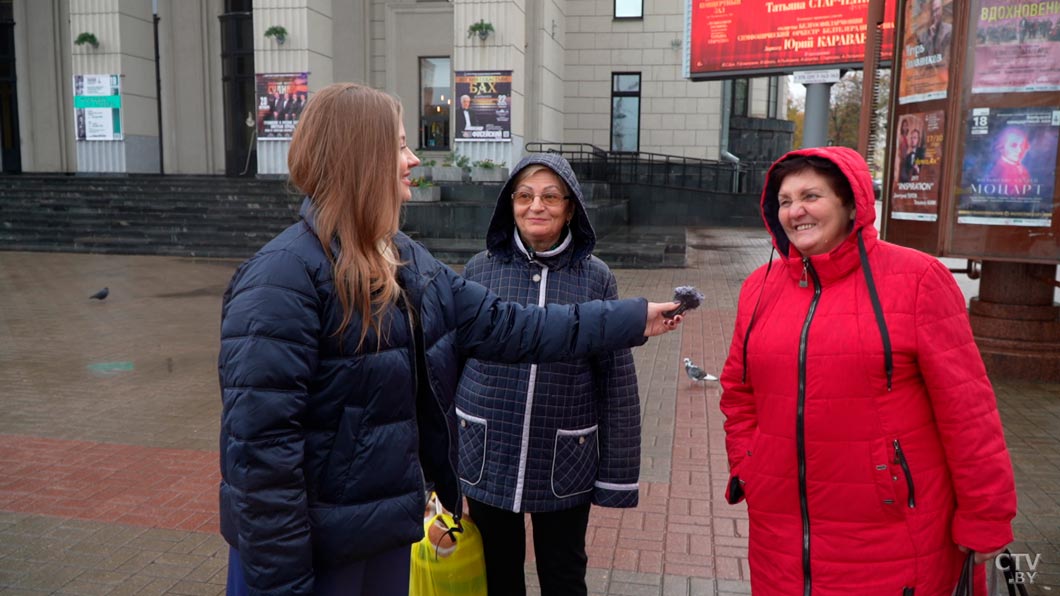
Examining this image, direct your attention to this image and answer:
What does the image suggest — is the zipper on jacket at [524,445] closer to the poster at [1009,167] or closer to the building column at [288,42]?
the poster at [1009,167]

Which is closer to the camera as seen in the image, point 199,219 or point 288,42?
point 199,219

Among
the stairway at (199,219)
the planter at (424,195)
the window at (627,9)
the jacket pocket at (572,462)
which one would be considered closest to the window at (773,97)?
the window at (627,9)

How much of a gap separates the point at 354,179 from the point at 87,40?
23149 mm

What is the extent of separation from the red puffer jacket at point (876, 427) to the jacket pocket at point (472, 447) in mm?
992

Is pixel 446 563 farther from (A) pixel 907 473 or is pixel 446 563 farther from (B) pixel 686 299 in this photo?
(A) pixel 907 473

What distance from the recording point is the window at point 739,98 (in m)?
32.8

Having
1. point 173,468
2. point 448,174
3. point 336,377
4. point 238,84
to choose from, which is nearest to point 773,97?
point 448,174

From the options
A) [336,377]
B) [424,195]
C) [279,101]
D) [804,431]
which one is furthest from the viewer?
Result: [279,101]

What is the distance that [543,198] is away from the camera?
293cm

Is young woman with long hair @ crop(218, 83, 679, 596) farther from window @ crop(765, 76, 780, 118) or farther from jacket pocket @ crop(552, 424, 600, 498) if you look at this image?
window @ crop(765, 76, 780, 118)

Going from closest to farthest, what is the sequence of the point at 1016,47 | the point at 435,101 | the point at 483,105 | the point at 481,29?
1. the point at 1016,47
2. the point at 481,29
3. the point at 483,105
4. the point at 435,101

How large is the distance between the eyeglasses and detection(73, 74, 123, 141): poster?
72.7 feet

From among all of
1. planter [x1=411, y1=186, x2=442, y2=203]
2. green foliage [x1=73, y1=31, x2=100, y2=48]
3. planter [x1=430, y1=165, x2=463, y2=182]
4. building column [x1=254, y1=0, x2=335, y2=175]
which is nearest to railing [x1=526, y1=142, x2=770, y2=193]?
planter [x1=430, y1=165, x2=463, y2=182]

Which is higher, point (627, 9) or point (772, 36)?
point (627, 9)
